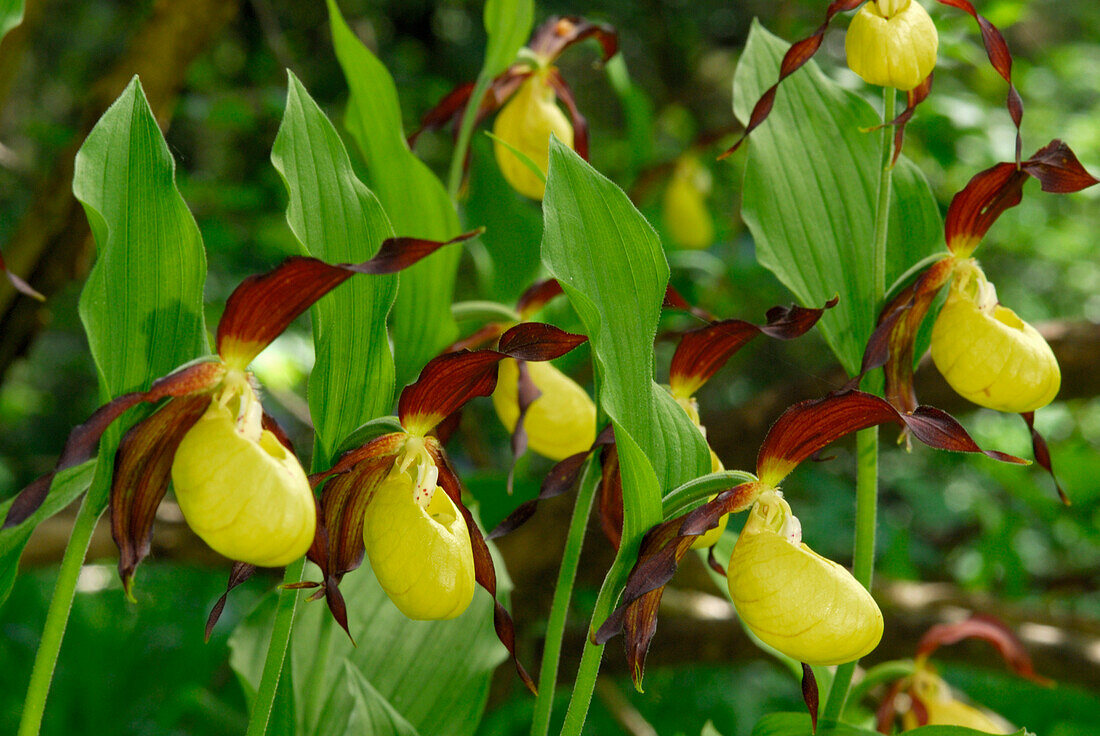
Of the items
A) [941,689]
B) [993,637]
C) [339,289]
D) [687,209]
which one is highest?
[339,289]

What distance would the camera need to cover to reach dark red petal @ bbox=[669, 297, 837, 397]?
→ 92 cm

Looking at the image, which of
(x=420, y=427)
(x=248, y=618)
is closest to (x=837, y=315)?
(x=420, y=427)

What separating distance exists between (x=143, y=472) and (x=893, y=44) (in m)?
0.96

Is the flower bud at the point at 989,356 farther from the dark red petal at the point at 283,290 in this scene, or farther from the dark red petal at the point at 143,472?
the dark red petal at the point at 143,472

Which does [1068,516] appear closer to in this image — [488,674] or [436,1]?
[488,674]

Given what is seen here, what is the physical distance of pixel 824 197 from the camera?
1214mm

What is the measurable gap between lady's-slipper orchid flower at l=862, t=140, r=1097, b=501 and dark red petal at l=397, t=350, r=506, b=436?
487 millimetres

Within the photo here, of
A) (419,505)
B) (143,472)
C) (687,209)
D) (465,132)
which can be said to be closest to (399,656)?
(419,505)

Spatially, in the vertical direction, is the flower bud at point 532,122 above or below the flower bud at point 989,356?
above

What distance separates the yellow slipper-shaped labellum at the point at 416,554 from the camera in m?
0.87

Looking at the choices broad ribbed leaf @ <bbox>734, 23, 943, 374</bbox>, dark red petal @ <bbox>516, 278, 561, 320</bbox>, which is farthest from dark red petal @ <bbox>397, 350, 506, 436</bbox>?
dark red petal @ <bbox>516, 278, 561, 320</bbox>

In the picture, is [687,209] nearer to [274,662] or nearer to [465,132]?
[465,132]

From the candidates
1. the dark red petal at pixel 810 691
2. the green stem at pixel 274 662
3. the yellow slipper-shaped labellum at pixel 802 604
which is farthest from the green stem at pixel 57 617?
the dark red petal at pixel 810 691

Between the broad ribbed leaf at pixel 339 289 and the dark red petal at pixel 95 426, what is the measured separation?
0.40 ft
